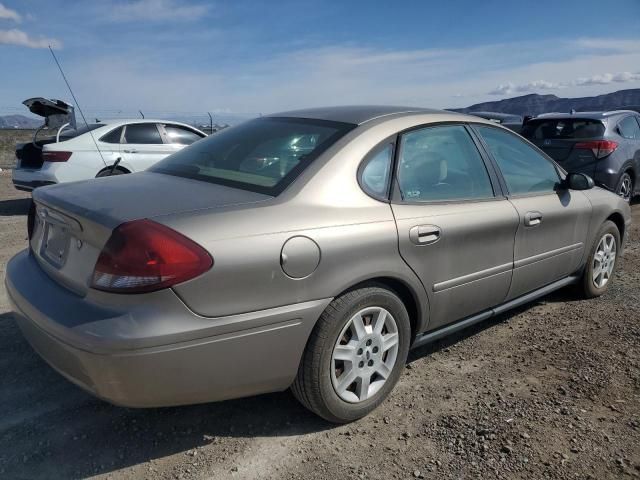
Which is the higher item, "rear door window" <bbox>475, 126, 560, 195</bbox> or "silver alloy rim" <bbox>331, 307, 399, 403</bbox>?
"rear door window" <bbox>475, 126, 560, 195</bbox>

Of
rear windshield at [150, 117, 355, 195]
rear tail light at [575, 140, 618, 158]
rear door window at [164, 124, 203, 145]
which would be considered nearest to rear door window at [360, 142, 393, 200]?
rear windshield at [150, 117, 355, 195]

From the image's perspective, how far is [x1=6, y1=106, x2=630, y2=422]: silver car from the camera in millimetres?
2133

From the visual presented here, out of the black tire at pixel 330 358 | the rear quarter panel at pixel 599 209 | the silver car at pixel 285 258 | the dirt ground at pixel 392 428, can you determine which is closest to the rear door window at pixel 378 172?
the silver car at pixel 285 258

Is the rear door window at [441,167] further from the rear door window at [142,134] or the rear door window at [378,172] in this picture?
the rear door window at [142,134]

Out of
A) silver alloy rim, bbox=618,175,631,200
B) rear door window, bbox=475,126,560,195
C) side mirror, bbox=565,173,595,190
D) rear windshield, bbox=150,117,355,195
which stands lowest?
silver alloy rim, bbox=618,175,631,200

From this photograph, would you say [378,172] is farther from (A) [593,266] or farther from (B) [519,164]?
(A) [593,266]

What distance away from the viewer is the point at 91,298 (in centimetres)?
220

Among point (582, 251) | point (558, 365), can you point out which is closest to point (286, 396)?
point (558, 365)

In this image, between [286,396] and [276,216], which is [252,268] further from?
[286,396]

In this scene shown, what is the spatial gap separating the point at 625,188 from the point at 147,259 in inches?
324

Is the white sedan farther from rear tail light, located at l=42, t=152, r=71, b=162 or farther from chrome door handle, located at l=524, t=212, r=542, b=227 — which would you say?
chrome door handle, located at l=524, t=212, r=542, b=227

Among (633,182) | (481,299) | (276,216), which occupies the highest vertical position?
(276,216)

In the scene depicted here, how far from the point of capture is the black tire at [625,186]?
8.06m

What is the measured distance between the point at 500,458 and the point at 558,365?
1.16 meters
